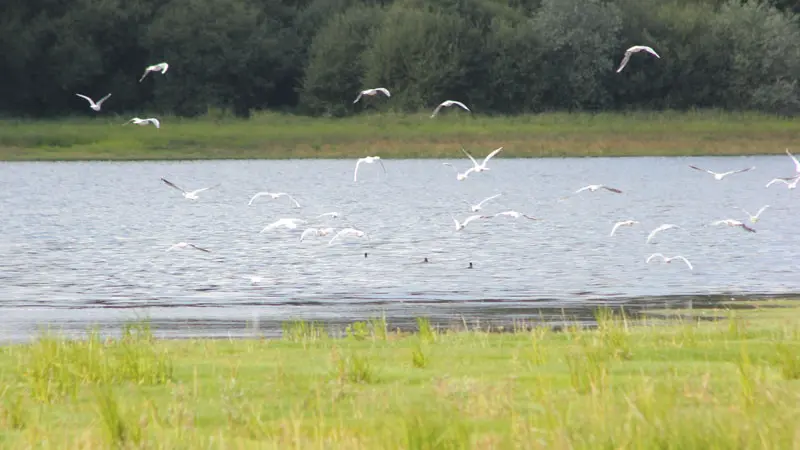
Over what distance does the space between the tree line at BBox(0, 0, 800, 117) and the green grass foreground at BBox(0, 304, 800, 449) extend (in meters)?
61.7

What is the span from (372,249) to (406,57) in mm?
43679

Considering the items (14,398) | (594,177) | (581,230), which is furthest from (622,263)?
(594,177)

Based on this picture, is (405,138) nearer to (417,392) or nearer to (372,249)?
(372,249)

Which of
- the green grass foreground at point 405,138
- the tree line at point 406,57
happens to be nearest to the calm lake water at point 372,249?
the green grass foreground at point 405,138

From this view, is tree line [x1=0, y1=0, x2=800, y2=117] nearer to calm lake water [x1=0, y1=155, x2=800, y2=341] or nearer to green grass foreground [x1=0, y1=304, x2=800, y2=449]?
calm lake water [x1=0, y1=155, x2=800, y2=341]

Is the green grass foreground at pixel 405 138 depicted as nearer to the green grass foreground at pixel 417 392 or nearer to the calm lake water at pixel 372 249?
the calm lake water at pixel 372 249

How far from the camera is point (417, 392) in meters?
12.3

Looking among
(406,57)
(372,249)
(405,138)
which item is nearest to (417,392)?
(372,249)

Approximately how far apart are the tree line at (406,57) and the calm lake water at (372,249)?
10.8m

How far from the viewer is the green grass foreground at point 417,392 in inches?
371

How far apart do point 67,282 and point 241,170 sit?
4264 cm

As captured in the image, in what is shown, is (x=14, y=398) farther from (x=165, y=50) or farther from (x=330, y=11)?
(x=330, y=11)

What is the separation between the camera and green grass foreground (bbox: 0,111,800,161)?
70188mm

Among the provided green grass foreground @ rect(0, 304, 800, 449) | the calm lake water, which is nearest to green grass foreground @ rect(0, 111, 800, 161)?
the calm lake water
